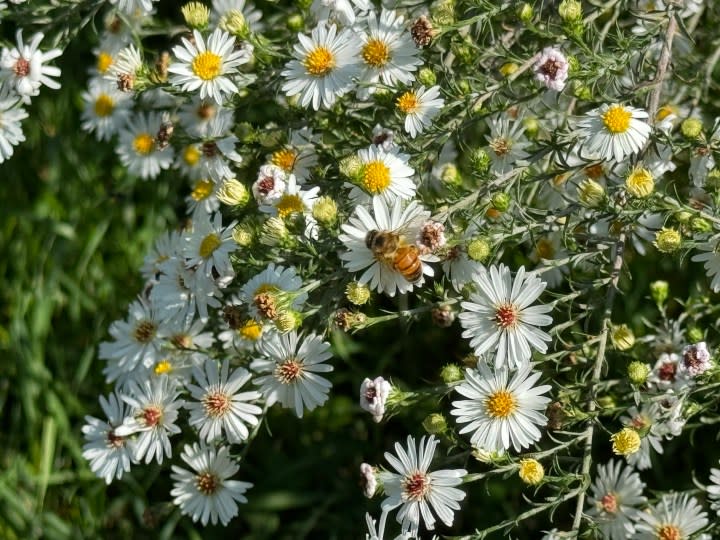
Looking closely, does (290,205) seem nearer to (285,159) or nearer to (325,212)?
(325,212)

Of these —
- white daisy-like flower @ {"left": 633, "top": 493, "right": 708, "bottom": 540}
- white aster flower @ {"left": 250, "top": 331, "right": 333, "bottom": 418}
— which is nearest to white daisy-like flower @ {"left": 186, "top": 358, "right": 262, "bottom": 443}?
white aster flower @ {"left": 250, "top": 331, "right": 333, "bottom": 418}

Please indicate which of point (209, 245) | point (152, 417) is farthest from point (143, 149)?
point (152, 417)

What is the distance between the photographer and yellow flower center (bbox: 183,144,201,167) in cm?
335

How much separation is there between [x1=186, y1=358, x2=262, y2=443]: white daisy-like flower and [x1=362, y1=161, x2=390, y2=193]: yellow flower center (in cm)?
69

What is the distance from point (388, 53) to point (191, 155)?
99 centimetres

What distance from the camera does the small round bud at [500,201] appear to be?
2516 millimetres

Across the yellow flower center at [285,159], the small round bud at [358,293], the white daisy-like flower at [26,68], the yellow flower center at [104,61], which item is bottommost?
the small round bud at [358,293]

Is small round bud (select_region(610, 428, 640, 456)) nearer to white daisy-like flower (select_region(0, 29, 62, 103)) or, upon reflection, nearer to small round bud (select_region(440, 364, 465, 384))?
small round bud (select_region(440, 364, 465, 384))

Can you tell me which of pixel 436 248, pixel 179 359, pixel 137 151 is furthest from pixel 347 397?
pixel 436 248

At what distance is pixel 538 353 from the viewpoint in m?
2.57

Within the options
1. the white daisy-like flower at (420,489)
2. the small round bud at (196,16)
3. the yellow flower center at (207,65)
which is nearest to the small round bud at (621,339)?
the white daisy-like flower at (420,489)

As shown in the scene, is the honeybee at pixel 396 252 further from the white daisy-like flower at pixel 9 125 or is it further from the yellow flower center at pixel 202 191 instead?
the white daisy-like flower at pixel 9 125

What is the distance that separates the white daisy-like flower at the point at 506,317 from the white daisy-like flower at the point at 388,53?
688mm

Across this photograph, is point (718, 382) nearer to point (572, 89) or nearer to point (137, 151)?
point (572, 89)
